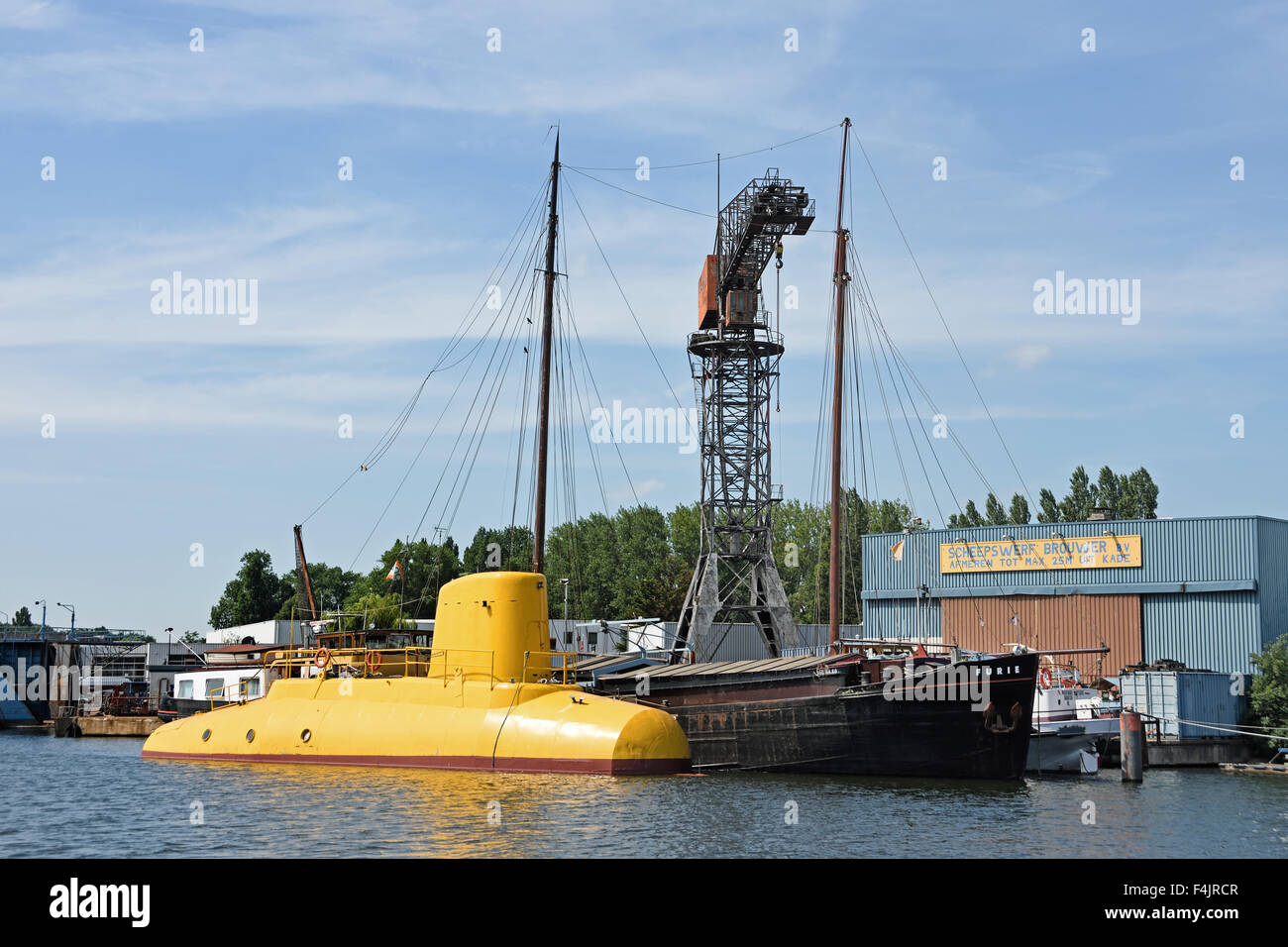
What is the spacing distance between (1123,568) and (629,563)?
72631 mm

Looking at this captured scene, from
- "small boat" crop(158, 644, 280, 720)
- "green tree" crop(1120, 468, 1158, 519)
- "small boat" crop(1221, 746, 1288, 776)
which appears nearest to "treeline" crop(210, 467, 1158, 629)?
"green tree" crop(1120, 468, 1158, 519)

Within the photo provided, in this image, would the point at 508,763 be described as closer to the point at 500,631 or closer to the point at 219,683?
the point at 500,631

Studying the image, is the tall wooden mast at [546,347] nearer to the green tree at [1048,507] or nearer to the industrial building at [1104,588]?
the industrial building at [1104,588]

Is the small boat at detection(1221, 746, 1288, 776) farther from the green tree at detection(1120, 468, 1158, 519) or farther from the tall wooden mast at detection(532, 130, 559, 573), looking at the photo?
the green tree at detection(1120, 468, 1158, 519)

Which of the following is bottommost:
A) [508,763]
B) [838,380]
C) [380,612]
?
[380,612]

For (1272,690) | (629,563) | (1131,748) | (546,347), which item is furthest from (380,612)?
(1131,748)

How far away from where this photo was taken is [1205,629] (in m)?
55.5

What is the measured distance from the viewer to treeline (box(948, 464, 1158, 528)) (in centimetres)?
9800

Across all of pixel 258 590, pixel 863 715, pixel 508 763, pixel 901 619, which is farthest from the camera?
pixel 258 590

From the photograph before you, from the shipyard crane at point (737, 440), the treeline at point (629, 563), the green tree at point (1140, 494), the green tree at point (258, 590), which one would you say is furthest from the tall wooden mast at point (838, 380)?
the green tree at point (258, 590)

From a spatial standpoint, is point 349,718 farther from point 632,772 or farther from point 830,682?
point 830,682

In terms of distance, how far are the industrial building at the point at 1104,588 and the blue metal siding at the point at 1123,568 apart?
52 millimetres
